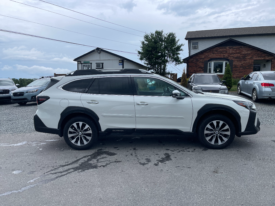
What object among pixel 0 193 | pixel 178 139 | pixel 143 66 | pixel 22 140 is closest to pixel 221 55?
pixel 143 66

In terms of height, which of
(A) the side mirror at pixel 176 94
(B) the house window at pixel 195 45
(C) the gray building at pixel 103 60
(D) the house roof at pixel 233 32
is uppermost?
(D) the house roof at pixel 233 32

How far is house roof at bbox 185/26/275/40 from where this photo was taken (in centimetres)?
3057

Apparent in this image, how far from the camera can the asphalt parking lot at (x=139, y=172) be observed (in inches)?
125

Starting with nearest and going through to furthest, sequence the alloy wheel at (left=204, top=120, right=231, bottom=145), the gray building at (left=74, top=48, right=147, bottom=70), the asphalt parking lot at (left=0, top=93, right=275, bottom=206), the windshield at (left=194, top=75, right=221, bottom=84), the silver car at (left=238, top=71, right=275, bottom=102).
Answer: the asphalt parking lot at (left=0, top=93, right=275, bottom=206) < the alloy wheel at (left=204, top=120, right=231, bottom=145) < the silver car at (left=238, top=71, right=275, bottom=102) < the windshield at (left=194, top=75, right=221, bottom=84) < the gray building at (left=74, top=48, right=147, bottom=70)

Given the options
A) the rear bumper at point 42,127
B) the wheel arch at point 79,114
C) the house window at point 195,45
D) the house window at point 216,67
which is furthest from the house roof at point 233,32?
the rear bumper at point 42,127

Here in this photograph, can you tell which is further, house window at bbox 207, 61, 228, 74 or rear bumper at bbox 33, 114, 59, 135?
house window at bbox 207, 61, 228, 74

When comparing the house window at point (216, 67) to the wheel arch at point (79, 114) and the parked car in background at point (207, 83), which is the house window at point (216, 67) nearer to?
the parked car in background at point (207, 83)

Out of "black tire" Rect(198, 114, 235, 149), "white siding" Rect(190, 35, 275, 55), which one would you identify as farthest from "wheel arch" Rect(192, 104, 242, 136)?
"white siding" Rect(190, 35, 275, 55)

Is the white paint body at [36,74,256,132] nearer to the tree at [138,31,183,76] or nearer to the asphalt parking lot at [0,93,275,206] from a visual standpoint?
the asphalt parking lot at [0,93,275,206]

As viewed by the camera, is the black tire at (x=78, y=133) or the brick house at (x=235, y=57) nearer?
the black tire at (x=78, y=133)

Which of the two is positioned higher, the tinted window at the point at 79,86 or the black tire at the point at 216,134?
the tinted window at the point at 79,86

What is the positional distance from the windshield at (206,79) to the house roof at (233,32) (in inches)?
800

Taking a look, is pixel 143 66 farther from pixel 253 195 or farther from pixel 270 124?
pixel 253 195

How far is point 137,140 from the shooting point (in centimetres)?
598
